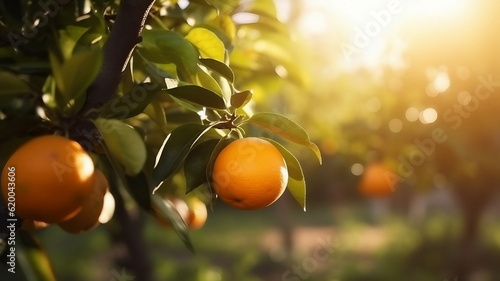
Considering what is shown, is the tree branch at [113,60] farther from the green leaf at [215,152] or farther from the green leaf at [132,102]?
the green leaf at [215,152]

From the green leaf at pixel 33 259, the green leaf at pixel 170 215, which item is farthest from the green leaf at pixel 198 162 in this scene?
the green leaf at pixel 33 259

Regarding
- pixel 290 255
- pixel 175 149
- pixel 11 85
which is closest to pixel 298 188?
pixel 175 149

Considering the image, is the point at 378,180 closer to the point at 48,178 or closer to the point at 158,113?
the point at 158,113

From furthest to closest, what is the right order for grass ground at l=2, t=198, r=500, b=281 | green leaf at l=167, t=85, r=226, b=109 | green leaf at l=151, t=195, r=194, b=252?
grass ground at l=2, t=198, r=500, b=281 < green leaf at l=151, t=195, r=194, b=252 < green leaf at l=167, t=85, r=226, b=109

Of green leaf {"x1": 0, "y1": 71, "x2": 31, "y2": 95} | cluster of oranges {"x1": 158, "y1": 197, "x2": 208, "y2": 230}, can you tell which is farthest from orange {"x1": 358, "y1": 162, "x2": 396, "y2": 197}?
green leaf {"x1": 0, "y1": 71, "x2": 31, "y2": 95}

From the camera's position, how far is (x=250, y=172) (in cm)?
98

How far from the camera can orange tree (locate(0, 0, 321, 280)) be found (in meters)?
0.91

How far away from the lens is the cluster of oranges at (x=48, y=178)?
885 millimetres

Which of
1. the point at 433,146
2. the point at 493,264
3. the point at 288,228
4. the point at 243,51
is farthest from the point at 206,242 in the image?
the point at 243,51

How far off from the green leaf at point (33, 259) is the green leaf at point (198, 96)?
1.53 feet

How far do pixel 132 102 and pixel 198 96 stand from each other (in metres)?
0.12

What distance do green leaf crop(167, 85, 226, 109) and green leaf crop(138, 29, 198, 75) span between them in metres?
0.07

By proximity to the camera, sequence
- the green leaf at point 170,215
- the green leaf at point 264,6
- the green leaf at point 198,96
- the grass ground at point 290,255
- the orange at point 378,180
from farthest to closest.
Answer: the grass ground at point 290,255 < the orange at point 378,180 < the green leaf at point 264,6 < the green leaf at point 170,215 < the green leaf at point 198,96

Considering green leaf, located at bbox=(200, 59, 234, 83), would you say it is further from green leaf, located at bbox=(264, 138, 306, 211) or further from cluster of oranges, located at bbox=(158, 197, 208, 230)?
cluster of oranges, located at bbox=(158, 197, 208, 230)
